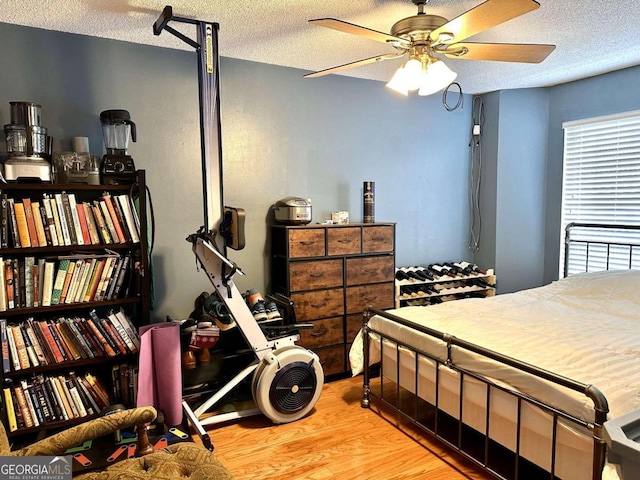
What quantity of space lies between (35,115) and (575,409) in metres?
3.00

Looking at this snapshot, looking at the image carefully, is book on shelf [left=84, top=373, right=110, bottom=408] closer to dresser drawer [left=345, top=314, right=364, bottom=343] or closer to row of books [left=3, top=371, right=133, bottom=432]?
row of books [left=3, top=371, right=133, bottom=432]

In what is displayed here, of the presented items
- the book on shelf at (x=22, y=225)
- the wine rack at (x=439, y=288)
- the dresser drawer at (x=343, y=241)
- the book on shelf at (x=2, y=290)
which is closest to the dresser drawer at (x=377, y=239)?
the dresser drawer at (x=343, y=241)

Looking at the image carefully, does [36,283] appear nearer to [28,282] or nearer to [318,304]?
[28,282]

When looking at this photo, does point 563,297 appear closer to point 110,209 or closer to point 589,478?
point 589,478

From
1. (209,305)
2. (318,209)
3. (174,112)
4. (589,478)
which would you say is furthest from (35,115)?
(589,478)

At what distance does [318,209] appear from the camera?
144 inches

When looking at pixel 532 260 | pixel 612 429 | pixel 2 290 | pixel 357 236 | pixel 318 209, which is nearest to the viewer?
pixel 612 429

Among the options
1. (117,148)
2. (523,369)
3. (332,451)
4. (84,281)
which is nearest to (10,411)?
(84,281)

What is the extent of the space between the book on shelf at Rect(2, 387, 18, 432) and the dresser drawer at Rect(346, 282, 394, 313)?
2.17 meters

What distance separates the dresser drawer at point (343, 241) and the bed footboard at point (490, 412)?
0.59 metres

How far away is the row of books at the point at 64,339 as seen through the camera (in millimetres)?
2348

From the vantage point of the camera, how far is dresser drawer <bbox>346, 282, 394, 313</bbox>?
3438 mm

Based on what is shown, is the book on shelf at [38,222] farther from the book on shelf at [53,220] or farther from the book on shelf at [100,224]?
the book on shelf at [100,224]

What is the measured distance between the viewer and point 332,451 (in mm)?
2451
